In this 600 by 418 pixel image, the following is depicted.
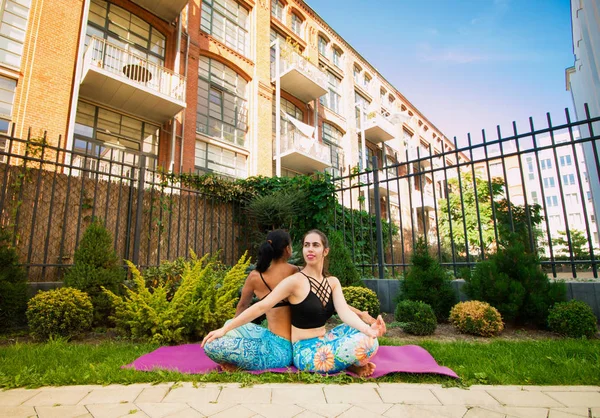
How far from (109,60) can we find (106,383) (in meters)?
11.7

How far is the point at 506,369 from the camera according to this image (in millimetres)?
2824

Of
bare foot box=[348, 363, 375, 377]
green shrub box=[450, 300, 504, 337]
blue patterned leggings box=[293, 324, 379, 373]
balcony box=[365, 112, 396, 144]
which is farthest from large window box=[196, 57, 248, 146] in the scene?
bare foot box=[348, 363, 375, 377]

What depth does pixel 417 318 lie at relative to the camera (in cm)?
472

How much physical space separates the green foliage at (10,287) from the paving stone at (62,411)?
3552 millimetres

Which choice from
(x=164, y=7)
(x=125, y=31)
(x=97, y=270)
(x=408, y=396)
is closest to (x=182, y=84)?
(x=125, y=31)

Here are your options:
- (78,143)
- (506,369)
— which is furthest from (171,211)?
(506,369)

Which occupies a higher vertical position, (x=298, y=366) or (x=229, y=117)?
(x=229, y=117)

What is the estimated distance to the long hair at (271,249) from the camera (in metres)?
3.16

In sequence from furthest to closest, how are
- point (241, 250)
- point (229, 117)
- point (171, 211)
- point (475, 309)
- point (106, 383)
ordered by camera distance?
1. point (229, 117)
2. point (241, 250)
3. point (171, 211)
4. point (475, 309)
5. point (106, 383)

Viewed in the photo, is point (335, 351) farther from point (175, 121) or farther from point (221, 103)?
point (221, 103)

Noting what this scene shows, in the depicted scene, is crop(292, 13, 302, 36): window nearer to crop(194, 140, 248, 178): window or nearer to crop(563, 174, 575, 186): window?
crop(194, 140, 248, 178): window

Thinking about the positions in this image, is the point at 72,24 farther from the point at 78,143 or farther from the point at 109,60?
the point at 78,143

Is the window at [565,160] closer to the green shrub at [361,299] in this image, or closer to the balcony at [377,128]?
the balcony at [377,128]

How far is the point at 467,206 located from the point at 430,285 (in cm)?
1964
